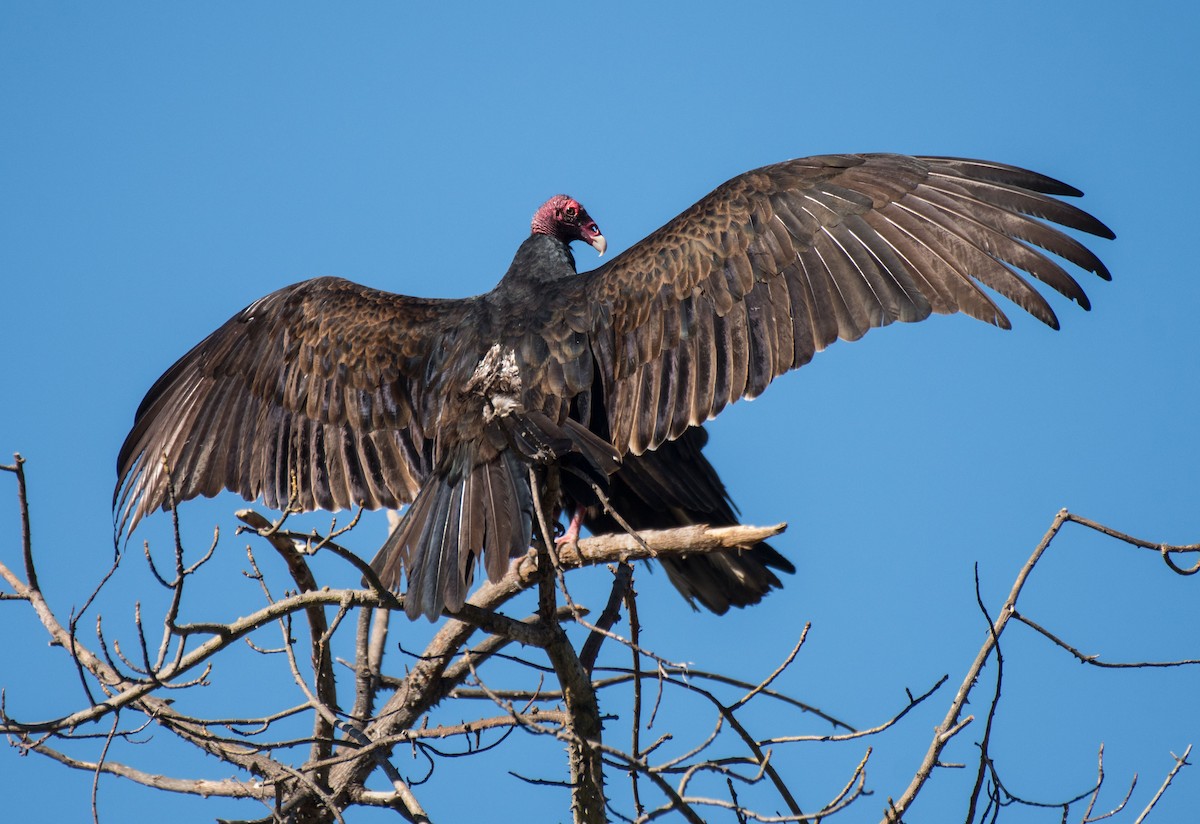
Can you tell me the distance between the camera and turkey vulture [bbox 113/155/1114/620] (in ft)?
11.2

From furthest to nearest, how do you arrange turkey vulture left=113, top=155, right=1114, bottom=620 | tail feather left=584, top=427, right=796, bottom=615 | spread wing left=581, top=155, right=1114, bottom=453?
tail feather left=584, top=427, right=796, bottom=615, spread wing left=581, top=155, right=1114, bottom=453, turkey vulture left=113, top=155, right=1114, bottom=620

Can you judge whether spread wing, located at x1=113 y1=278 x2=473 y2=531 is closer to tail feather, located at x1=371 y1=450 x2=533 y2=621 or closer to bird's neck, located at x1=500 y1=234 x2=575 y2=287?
bird's neck, located at x1=500 y1=234 x2=575 y2=287

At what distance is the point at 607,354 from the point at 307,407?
1055mm

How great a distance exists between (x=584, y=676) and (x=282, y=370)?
182cm

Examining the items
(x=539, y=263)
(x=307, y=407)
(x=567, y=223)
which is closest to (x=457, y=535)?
(x=307, y=407)

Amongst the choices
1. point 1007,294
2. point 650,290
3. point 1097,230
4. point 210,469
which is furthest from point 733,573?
point 210,469

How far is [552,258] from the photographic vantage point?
4.37 metres

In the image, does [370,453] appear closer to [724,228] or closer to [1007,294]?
[724,228]

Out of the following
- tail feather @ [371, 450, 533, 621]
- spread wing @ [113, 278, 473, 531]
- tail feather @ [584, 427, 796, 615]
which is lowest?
tail feather @ [371, 450, 533, 621]

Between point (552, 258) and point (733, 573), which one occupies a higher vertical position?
point (552, 258)

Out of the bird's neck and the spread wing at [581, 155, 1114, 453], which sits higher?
the bird's neck

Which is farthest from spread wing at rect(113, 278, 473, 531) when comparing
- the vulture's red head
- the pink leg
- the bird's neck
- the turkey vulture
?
the vulture's red head

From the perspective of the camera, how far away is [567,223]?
4.91 metres

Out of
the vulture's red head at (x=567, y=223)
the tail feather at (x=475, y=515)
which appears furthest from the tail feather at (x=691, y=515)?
the vulture's red head at (x=567, y=223)
